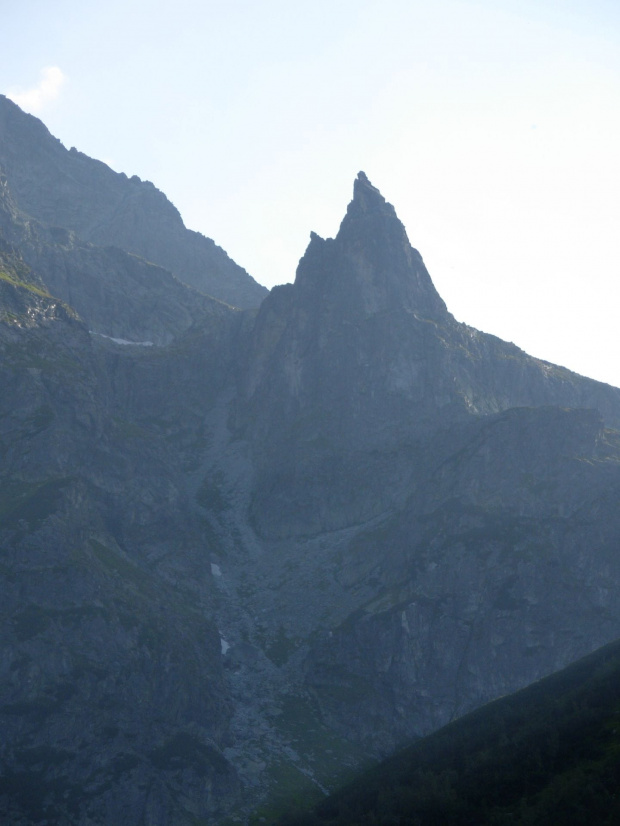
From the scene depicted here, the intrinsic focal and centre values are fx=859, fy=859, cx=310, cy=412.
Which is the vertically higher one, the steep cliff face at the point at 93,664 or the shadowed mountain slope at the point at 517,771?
the shadowed mountain slope at the point at 517,771

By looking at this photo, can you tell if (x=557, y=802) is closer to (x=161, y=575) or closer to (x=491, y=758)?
(x=491, y=758)

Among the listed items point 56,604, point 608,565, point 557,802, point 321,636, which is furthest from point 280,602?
→ point 557,802

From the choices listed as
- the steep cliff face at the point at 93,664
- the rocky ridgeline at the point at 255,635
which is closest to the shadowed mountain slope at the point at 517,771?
the steep cliff face at the point at 93,664

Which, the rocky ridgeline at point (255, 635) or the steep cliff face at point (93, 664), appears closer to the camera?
the steep cliff face at point (93, 664)

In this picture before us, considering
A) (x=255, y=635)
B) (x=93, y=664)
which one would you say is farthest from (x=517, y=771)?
(x=255, y=635)

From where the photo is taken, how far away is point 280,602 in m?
188

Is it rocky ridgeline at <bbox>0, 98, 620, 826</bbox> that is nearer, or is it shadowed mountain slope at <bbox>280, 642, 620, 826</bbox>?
shadowed mountain slope at <bbox>280, 642, 620, 826</bbox>

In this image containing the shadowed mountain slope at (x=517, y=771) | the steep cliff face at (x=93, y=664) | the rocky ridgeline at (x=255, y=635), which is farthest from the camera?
the rocky ridgeline at (x=255, y=635)

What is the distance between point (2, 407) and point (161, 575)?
53334mm

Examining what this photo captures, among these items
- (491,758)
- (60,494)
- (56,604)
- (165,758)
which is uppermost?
(491,758)

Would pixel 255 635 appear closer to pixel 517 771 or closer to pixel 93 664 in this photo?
pixel 93 664

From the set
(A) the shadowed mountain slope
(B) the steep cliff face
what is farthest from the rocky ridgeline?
(A) the shadowed mountain slope

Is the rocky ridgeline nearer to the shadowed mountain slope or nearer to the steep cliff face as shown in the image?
the steep cliff face

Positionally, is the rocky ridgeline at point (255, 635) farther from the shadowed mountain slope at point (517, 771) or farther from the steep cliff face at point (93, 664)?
the shadowed mountain slope at point (517, 771)
